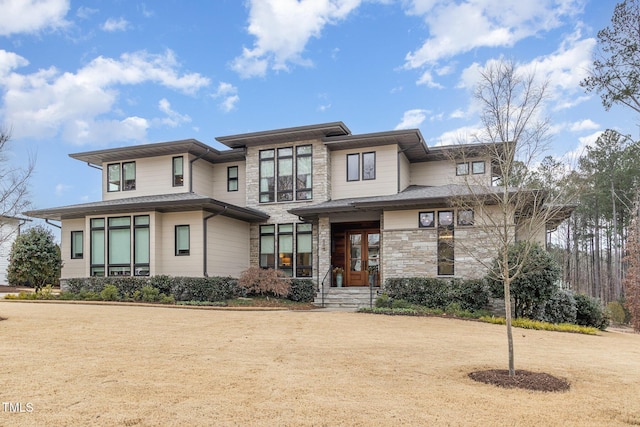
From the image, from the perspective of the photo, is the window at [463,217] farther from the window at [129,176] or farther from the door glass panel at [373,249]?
the window at [129,176]

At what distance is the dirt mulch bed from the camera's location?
5.77 metres

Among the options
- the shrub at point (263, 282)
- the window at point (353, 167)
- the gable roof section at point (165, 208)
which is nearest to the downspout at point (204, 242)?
the gable roof section at point (165, 208)

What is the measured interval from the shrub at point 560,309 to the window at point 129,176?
636 inches

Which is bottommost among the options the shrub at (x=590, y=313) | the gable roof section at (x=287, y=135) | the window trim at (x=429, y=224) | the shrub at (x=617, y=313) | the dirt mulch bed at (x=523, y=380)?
the shrub at (x=617, y=313)

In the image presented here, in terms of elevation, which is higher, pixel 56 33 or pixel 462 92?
pixel 56 33

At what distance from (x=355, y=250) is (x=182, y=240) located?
21.4ft

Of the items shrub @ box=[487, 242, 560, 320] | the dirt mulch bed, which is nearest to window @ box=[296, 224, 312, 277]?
shrub @ box=[487, 242, 560, 320]

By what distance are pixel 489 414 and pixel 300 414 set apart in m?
1.86

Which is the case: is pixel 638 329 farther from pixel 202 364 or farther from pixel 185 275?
pixel 202 364

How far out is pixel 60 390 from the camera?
5.05 metres

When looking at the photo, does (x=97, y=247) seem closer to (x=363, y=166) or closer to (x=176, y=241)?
(x=176, y=241)

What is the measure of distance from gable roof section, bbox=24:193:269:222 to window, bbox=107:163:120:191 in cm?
90

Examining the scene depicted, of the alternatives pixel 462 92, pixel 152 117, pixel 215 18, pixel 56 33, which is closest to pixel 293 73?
pixel 215 18

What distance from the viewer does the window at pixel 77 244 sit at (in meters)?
19.7
